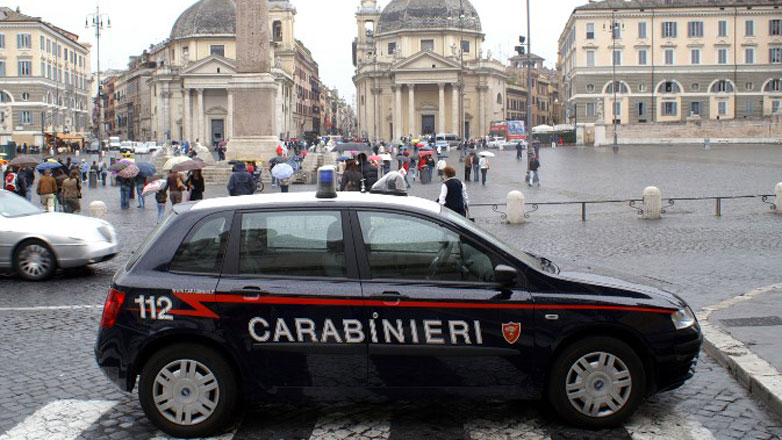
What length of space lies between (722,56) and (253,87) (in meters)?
63.5

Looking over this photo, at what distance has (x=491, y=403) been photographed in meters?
6.30

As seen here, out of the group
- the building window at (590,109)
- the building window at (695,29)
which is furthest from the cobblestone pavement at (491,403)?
the building window at (695,29)

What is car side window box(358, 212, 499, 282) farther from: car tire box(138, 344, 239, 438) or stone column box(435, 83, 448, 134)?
stone column box(435, 83, 448, 134)

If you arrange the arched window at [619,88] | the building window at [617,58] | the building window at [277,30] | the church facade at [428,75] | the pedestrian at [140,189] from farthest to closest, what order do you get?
the building window at [277,30], the church facade at [428,75], the arched window at [619,88], the building window at [617,58], the pedestrian at [140,189]

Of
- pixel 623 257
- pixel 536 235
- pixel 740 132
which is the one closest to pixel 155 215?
pixel 536 235

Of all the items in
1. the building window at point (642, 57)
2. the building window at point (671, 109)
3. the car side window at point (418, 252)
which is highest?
the building window at point (642, 57)

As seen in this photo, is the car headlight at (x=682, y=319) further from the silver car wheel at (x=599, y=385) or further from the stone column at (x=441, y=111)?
the stone column at (x=441, y=111)

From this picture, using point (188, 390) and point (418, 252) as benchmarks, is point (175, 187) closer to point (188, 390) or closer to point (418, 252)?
point (188, 390)

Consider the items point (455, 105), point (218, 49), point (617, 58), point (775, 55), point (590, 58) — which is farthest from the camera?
point (218, 49)

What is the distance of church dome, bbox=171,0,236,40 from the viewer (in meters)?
97.3

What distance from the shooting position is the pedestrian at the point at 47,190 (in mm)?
20125

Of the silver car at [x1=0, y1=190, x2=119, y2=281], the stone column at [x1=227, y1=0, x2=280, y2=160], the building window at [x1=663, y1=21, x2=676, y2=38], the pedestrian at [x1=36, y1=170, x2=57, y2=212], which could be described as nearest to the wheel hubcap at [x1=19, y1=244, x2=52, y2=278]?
the silver car at [x1=0, y1=190, x2=119, y2=281]

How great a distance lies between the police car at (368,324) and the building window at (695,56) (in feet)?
278

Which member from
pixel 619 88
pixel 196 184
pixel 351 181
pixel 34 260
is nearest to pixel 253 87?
pixel 196 184
